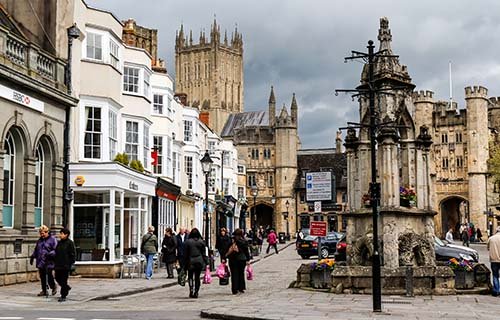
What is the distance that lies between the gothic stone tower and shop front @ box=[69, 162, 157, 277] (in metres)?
129

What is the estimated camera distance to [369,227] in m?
19.9

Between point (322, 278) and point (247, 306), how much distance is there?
466 centimetres

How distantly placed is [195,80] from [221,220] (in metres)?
103

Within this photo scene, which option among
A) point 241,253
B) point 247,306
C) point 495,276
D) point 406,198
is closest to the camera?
point 247,306

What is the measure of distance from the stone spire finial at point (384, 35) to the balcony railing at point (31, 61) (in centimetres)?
1057

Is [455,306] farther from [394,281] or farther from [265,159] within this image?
[265,159]

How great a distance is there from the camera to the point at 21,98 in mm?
22531

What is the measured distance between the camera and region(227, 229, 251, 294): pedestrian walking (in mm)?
19594

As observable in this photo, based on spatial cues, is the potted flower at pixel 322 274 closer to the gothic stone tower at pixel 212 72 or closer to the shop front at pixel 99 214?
the shop front at pixel 99 214

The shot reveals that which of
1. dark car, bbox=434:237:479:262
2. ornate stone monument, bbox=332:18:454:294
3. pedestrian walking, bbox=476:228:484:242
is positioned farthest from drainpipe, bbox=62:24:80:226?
pedestrian walking, bbox=476:228:484:242

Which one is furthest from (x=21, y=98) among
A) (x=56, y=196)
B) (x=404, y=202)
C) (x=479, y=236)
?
(x=479, y=236)

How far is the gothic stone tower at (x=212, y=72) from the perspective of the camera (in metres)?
161

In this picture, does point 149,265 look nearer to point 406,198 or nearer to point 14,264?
point 14,264

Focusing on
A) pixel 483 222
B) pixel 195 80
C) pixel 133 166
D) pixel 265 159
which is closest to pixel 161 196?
pixel 133 166
